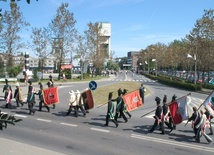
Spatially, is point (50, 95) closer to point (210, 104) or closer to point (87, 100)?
point (87, 100)

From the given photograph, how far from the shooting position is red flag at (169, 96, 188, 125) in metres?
12.1

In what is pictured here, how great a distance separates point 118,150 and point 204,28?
36.0m

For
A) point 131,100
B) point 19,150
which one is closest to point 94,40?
point 131,100

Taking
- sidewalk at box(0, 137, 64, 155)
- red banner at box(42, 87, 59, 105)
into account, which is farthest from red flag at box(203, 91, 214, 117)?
red banner at box(42, 87, 59, 105)

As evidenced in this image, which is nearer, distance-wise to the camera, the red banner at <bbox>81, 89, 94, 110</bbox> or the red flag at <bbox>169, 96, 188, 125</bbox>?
the red flag at <bbox>169, 96, 188, 125</bbox>

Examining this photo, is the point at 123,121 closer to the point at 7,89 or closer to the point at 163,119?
the point at 163,119

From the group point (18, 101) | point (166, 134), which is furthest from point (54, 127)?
point (18, 101)

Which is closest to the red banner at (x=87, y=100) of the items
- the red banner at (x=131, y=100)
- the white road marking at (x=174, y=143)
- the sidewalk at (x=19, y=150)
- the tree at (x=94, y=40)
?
the red banner at (x=131, y=100)

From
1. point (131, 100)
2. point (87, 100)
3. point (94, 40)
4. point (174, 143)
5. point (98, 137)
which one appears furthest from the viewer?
point (94, 40)

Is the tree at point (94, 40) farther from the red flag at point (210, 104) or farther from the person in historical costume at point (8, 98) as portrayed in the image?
the red flag at point (210, 104)

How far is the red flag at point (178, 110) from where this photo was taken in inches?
476

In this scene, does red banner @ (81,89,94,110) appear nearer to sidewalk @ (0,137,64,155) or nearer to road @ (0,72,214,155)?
road @ (0,72,214,155)

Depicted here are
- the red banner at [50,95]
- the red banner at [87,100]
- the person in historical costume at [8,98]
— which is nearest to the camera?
the red banner at [87,100]

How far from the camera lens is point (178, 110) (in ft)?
40.1
